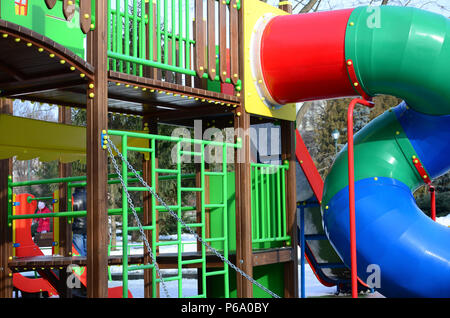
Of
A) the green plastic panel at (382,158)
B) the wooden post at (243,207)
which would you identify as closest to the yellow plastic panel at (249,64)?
the wooden post at (243,207)

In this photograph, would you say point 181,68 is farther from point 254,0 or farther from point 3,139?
point 3,139

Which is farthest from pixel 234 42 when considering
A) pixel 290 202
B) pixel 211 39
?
pixel 290 202

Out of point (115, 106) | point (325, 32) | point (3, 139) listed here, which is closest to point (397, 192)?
point (325, 32)

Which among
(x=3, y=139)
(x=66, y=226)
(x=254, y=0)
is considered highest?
(x=254, y=0)

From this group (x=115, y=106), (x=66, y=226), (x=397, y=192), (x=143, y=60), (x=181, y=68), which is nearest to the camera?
(x=143, y=60)

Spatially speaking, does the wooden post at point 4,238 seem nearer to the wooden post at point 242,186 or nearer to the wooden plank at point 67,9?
the wooden post at point 242,186

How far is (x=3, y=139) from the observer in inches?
287

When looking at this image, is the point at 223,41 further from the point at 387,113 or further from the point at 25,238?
the point at 25,238

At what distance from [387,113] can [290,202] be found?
69.8 inches

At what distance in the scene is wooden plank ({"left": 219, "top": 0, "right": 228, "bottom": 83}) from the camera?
7098 millimetres

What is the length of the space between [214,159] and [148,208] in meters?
1.10

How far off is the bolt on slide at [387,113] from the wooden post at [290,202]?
2.94 ft

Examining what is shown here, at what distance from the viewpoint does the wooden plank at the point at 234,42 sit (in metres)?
7.34

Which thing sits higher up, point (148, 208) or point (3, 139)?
point (3, 139)
